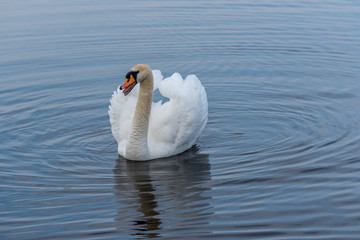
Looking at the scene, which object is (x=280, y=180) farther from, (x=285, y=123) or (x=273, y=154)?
(x=285, y=123)

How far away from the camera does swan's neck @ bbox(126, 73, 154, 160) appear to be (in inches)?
387

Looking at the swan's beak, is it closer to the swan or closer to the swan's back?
the swan

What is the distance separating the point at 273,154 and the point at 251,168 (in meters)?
0.71

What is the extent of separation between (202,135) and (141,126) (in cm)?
152

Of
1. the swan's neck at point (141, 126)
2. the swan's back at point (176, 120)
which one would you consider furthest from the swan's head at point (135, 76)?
the swan's back at point (176, 120)

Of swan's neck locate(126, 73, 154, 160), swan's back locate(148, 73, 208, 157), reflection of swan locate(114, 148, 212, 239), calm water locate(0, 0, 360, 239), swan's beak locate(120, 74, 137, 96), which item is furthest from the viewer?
swan's back locate(148, 73, 208, 157)

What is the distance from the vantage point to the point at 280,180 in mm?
8812

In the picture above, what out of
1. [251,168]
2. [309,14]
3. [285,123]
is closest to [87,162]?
[251,168]

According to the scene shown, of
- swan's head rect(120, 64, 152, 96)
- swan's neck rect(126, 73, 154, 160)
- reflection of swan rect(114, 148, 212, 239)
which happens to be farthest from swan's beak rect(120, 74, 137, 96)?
reflection of swan rect(114, 148, 212, 239)

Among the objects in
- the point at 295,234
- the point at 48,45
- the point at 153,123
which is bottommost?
the point at 295,234

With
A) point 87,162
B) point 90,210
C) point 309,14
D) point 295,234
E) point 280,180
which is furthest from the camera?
point 309,14

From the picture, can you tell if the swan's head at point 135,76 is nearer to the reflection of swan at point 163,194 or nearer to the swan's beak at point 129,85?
the swan's beak at point 129,85

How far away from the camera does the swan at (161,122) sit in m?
9.87

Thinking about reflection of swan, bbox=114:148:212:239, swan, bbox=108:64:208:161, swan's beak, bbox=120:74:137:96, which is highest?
swan's beak, bbox=120:74:137:96
